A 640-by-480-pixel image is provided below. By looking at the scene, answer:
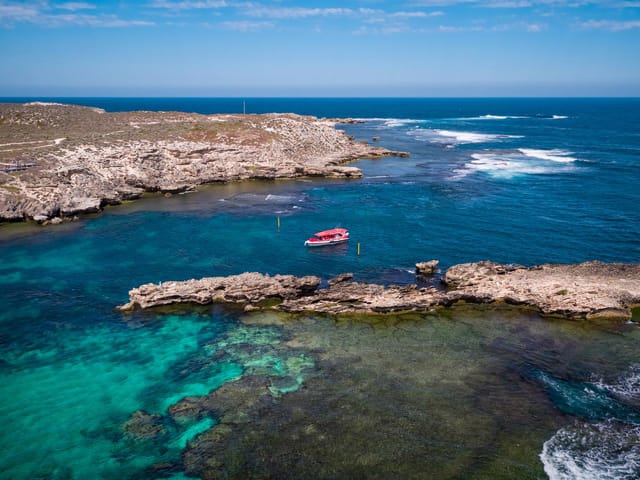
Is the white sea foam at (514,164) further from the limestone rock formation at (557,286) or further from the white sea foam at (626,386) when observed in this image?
the white sea foam at (626,386)

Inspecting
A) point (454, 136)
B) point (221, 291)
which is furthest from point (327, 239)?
point (454, 136)

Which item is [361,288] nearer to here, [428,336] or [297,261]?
[428,336]

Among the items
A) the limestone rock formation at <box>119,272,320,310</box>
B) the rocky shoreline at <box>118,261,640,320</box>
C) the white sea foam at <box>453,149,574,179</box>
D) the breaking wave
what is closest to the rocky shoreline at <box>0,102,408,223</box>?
the white sea foam at <box>453,149,574,179</box>

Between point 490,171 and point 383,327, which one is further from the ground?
point 490,171

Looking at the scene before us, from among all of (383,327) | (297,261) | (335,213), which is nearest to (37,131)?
(335,213)

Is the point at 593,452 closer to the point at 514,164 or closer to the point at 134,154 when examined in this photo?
the point at 134,154

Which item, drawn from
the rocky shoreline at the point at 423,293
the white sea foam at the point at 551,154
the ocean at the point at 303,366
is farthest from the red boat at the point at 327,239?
the white sea foam at the point at 551,154

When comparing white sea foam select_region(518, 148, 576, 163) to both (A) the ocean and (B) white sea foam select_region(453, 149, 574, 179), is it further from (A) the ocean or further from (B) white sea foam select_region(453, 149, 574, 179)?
(A) the ocean

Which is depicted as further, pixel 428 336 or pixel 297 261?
pixel 297 261
